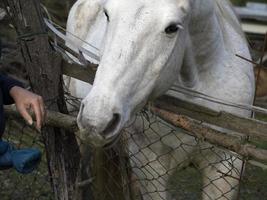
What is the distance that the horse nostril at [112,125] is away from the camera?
190 cm

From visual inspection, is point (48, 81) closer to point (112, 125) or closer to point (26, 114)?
point (26, 114)

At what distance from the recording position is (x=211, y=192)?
2930mm

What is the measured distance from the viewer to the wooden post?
7.54 ft

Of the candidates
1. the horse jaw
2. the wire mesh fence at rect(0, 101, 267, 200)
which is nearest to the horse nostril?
the horse jaw

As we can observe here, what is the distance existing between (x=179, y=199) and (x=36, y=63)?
2.12 metres

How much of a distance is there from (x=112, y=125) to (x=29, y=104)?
0.38m

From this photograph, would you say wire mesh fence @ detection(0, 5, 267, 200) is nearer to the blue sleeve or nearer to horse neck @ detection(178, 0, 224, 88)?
horse neck @ detection(178, 0, 224, 88)

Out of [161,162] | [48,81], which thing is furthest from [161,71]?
[161,162]

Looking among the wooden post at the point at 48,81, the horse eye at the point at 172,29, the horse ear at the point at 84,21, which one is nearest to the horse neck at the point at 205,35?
the horse eye at the point at 172,29

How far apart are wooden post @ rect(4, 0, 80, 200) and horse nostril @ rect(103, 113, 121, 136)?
0.54 metres

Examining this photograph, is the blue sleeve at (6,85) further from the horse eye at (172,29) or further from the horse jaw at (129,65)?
the horse eye at (172,29)

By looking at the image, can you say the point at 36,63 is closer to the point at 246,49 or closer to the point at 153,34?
the point at 153,34

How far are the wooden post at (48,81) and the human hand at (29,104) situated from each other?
7.1 inches

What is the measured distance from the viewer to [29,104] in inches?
84.3
